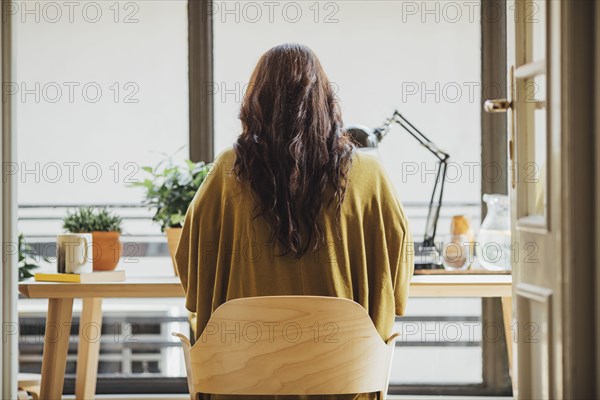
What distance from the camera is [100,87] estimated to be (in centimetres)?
333

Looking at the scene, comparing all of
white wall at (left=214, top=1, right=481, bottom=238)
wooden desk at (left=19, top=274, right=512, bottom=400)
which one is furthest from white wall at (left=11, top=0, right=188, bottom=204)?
wooden desk at (left=19, top=274, right=512, bottom=400)

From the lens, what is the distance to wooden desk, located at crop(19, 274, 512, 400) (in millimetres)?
2545

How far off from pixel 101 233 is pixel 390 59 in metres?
1.32

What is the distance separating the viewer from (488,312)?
3.29m

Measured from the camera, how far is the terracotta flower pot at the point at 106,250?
271 centimetres

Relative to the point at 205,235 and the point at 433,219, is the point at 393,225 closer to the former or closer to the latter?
the point at 205,235

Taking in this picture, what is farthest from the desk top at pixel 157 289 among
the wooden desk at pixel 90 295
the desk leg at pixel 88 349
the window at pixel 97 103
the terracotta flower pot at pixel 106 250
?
the window at pixel 97 103

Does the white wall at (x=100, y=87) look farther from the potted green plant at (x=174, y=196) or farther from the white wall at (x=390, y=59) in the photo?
the potted green plant at (x=174, y=196)

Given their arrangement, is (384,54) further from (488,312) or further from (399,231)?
(399,231)

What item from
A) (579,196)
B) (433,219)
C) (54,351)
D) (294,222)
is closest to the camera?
(579,196)

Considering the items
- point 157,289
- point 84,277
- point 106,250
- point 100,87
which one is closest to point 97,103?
point 100,87

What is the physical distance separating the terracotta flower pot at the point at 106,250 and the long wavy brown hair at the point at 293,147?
854mm

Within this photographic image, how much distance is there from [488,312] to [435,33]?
43.4 inches

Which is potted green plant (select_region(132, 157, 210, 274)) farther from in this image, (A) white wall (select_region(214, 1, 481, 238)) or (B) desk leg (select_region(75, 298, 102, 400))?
(A) white wall (select_region(214, 1, 481, 238))
